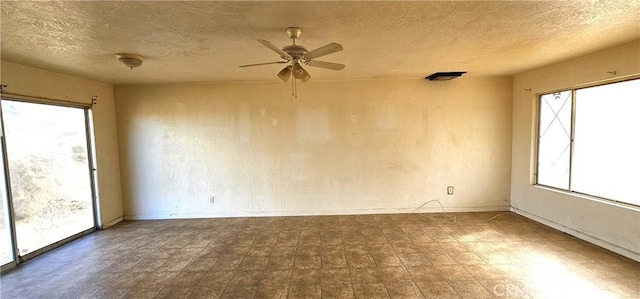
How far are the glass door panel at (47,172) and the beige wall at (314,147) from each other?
2.22ft

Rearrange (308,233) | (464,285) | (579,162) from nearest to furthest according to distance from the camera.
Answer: (464,285)
(579,162)
(308,233)

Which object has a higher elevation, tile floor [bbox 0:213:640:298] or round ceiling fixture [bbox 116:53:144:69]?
round ceiling fixture [bbox 116:53:144:69]

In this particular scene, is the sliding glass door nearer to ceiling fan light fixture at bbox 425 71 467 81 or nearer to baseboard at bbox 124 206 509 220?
baseboard at bbox 124 206 509 220

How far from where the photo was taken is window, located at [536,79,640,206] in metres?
3.05

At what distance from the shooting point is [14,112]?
10.6 feet

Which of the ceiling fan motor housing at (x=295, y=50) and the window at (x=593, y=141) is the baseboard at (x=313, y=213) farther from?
the ceiling fan motor housing at (x=295, y=50)

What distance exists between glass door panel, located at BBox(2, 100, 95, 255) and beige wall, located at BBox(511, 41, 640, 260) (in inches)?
265

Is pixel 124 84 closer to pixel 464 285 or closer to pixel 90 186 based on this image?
pixel 90 186

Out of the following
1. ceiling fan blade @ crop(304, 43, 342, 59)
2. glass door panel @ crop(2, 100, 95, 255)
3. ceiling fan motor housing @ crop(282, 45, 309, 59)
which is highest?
ceiling fan motor housing @ crop(282, 45, 309, 59)

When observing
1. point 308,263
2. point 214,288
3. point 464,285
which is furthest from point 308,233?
point 464,285

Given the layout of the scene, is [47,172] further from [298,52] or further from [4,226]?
[298,52]

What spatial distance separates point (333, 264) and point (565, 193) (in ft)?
10.8

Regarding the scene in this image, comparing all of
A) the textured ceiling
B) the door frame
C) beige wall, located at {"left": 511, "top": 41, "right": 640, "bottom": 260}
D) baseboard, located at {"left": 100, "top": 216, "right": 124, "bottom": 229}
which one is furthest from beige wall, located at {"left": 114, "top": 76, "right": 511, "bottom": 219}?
the textured ceiling

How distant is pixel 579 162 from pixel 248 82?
4861mm
